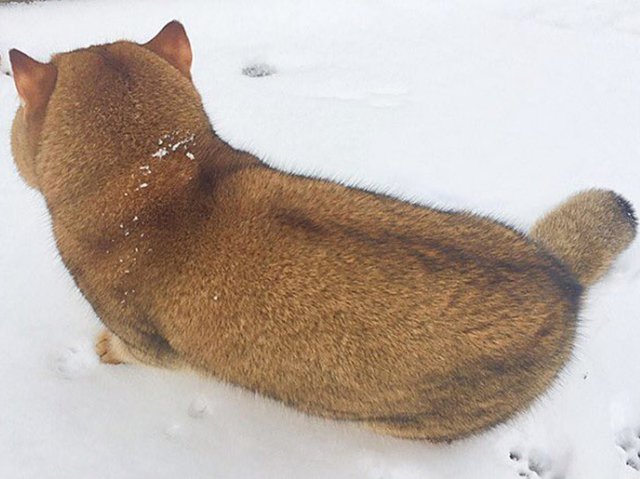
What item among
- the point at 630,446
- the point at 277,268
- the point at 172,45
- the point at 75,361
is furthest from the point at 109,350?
the point at 630,446

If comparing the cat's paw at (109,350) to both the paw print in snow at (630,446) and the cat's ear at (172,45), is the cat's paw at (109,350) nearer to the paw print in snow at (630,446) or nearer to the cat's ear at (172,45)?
the cat's ear at (172,45)

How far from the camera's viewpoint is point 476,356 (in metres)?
2.07

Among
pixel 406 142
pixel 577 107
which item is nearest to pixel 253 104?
pixel 406 142

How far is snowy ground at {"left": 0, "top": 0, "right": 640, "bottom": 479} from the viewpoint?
8.68ft

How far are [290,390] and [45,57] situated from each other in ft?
8.98

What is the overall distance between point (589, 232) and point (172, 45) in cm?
181

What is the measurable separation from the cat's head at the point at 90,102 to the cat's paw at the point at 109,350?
728mm

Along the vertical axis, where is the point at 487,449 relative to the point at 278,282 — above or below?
below

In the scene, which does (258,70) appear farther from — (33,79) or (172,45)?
(33,79)

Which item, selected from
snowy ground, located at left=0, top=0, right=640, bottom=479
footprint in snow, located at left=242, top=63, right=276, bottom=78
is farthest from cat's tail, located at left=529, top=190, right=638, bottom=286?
footprint in snow, located at left=242, top=63, right=276, bottom=78

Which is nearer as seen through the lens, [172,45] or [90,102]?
[90,102]

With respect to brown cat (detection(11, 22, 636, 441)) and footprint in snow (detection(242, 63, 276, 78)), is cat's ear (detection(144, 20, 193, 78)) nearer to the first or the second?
brown cat (detection(11, 22, 636, 441))

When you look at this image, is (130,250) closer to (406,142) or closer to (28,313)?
(28,313)

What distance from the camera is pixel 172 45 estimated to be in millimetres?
2475
